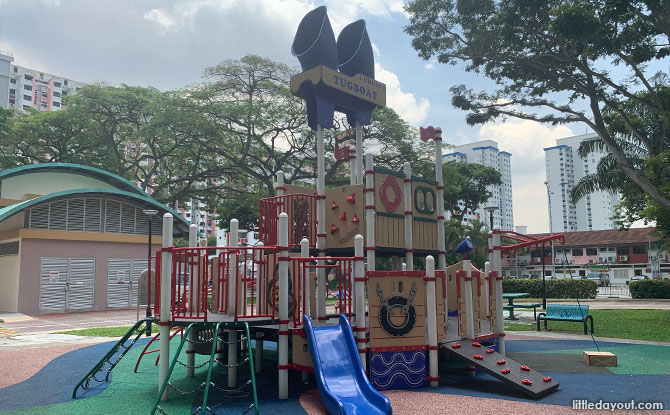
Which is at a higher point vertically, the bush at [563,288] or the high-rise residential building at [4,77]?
the high-rise residential building at [4,77]

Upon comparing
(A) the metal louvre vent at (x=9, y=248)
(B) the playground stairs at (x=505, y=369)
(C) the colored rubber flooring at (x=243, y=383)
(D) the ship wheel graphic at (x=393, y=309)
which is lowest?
(C) the colored rubber flooring at (x=243, y=383)

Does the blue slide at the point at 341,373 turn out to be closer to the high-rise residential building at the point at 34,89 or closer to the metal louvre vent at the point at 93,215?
the metal louvre vent at the point at 93,215

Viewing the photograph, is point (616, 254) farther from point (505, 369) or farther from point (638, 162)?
point (505, 369)

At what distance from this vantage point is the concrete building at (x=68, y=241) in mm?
24141

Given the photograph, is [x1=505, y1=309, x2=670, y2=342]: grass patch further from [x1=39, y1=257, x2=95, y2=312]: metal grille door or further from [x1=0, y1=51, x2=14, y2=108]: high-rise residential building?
[x1=0, y1=51, x2=14, y2=108]: high-rise residential building

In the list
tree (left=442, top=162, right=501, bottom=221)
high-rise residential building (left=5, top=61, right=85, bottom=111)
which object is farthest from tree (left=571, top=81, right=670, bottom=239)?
high-rise residential building (left=5, top=61, right=85, bottom=111)

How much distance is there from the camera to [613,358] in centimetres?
1077

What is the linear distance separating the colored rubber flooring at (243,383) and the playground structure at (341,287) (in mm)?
355

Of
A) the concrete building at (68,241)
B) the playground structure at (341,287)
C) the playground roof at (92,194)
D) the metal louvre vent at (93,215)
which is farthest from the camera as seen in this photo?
the metal louvre vent at (93,215)

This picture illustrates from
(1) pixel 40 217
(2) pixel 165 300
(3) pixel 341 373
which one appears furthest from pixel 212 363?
(1) pixel 40 217

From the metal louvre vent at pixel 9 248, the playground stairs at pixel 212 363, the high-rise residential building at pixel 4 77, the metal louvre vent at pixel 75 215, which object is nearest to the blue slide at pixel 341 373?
the playground stairs at pixel 212 363

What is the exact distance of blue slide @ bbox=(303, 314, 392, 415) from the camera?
22.9 ft

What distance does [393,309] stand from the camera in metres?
8.85

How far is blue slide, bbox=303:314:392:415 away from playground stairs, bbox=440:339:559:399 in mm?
2111
